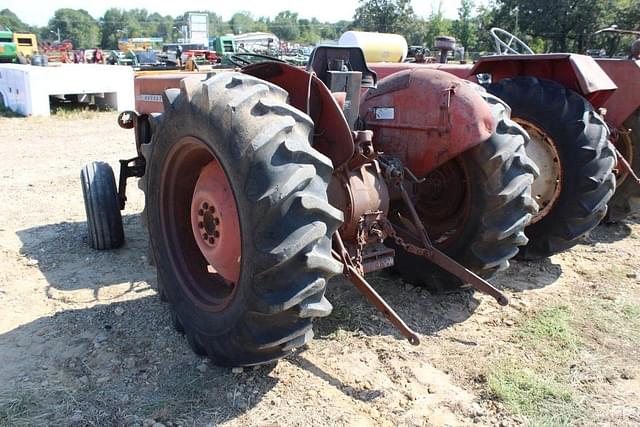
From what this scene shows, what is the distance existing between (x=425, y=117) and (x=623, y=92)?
297cm

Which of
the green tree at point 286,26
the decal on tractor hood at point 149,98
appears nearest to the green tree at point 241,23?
the green tree at point 286,26

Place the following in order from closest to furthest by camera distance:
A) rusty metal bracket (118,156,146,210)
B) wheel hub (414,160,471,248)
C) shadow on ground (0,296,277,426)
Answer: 1. shadow on ground (0,296,277,426)
2. wheel hub (414,160,471,248)
3. rusty metal bracket (118,156,146,210)

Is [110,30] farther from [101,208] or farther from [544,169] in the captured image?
[544,169]

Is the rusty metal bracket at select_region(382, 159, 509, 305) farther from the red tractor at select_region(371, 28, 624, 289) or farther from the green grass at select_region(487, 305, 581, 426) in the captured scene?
the red tractor at select_region(371, 28, 624, 289)

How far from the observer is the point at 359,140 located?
2.97 meters

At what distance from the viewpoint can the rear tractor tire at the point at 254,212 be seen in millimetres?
2297

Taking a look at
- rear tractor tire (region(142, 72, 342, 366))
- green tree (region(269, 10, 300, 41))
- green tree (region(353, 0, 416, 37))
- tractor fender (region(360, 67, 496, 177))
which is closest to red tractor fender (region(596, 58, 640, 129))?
tractor fender (region(360, 67, 496, 177))

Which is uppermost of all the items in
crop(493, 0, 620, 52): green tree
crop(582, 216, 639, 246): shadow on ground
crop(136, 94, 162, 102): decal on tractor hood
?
crop(493, 0, 620, 52): green tree

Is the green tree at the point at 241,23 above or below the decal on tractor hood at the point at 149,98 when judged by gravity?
above

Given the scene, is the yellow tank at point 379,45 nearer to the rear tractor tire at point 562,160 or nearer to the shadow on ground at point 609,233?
the rear tractor tire at point 562,160

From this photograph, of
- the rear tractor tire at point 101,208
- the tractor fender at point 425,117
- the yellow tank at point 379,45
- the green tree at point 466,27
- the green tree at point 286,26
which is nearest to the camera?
the tractor fender at point 425,117

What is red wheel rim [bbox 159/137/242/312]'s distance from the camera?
2.78 metres

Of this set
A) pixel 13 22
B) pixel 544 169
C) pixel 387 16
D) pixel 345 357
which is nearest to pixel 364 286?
pixel 345 357

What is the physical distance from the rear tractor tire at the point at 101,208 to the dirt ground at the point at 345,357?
126 mm
